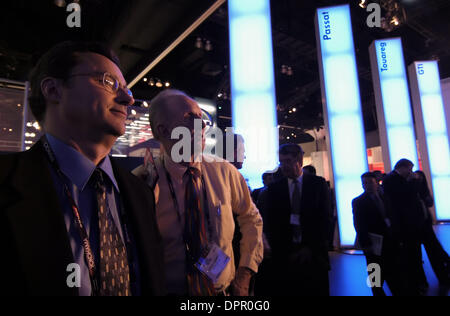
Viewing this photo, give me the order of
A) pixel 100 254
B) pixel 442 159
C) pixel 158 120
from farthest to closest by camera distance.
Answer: pixel 442 159 < pixel 158 120 < pixel 100 254

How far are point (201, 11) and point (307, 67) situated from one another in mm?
7362

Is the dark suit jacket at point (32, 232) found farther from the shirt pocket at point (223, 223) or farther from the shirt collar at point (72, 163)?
the shirt pocket at point (223, 223)

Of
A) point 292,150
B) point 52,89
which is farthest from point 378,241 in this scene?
point 52,89

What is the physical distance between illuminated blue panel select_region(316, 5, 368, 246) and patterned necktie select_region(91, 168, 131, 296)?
4.59m

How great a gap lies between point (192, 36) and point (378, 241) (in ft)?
24.1

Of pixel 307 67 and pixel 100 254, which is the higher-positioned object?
pixel 307 67

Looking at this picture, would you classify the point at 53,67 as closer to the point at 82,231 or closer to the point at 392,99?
the point at 82,231

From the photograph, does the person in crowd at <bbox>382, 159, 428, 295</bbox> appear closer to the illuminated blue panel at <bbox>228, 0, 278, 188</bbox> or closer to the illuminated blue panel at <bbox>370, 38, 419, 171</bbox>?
the illuminated blue panel at <bbox>228, 0, 278, 188</bbox>

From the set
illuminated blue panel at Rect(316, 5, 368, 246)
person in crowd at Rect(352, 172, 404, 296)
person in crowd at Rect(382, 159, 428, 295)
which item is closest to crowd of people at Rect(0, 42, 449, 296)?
person in crowd at Rect(352, 172, 404, 296)

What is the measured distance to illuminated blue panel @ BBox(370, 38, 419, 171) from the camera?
20.1ft

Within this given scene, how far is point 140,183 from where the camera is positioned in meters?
0.92

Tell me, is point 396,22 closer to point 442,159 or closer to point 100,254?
point 442,159
